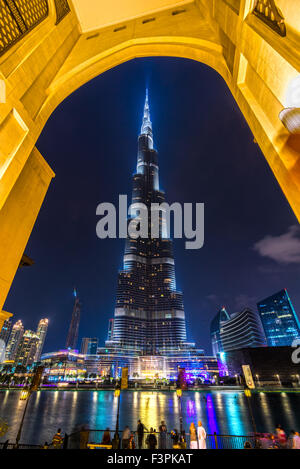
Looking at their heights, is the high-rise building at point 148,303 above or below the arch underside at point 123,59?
above

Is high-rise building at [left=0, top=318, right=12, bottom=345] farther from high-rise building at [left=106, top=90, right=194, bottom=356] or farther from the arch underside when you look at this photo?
the arch underside

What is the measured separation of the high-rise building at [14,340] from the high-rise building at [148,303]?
9023 centimetres

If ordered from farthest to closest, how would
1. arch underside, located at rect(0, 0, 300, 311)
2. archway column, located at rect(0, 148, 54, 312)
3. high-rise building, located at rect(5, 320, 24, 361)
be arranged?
high-rise building, located at rect(5, 320, 24, 361), archway column, located at rect(0, 148, 54, 312), arch underside, located at rect(0, 0, 300, 311)

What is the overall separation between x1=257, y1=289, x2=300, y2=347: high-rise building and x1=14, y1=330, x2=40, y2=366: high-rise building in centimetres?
19248

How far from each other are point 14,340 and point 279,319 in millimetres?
208506

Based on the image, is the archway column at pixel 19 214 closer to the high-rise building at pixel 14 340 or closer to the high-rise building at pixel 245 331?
the high-rise building at pixel 245 331

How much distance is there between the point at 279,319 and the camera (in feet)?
456

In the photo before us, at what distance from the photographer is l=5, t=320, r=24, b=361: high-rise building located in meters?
168

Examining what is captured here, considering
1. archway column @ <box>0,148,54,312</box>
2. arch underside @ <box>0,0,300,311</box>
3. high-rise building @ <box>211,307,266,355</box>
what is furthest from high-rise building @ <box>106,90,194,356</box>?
arch underside @ <box>0,0,300,311</box>

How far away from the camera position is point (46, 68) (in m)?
6.27

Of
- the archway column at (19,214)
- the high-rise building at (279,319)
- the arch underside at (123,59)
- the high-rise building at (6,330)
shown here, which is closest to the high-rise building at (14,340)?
the high-rise building at (6,330)

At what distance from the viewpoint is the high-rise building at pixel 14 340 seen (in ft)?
553
